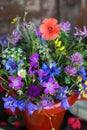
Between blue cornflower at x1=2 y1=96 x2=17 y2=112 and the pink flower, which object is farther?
the pink flower

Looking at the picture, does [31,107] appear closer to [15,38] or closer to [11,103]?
[11,103]

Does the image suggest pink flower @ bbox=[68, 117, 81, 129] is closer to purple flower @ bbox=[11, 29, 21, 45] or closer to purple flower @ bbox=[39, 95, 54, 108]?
purple flower @ bbox=[39, 95, 54, 108]

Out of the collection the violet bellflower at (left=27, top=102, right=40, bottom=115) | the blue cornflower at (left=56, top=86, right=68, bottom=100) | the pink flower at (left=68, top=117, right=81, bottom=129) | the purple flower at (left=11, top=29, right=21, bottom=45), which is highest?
the purple flower at (left=11, top=29, right=21, bottom=45)

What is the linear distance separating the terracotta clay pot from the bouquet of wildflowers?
30 millimetres

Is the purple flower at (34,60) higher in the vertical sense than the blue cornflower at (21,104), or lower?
higher

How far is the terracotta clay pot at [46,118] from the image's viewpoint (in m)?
1.01

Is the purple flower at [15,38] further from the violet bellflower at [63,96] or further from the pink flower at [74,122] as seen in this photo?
the pink flower at [74,122]

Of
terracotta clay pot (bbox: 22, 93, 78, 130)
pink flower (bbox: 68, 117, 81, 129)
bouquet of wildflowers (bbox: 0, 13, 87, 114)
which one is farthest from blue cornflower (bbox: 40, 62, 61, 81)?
pink flower (bbox: 68, 117, 81, 129)

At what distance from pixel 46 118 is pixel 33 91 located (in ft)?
0.51

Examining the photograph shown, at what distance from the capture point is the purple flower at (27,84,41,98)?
94 cm

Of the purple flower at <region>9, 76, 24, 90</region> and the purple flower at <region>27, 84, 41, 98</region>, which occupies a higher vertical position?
the purple flower at <region>9, 76, 24, 90</region>

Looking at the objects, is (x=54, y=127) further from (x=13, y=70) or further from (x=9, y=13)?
(x=9, y=13)

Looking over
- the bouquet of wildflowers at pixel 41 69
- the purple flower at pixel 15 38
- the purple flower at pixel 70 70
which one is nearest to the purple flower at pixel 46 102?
the bouquet of wildflowers at pixel 41 69

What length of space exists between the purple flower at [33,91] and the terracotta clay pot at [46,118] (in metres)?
0.08
